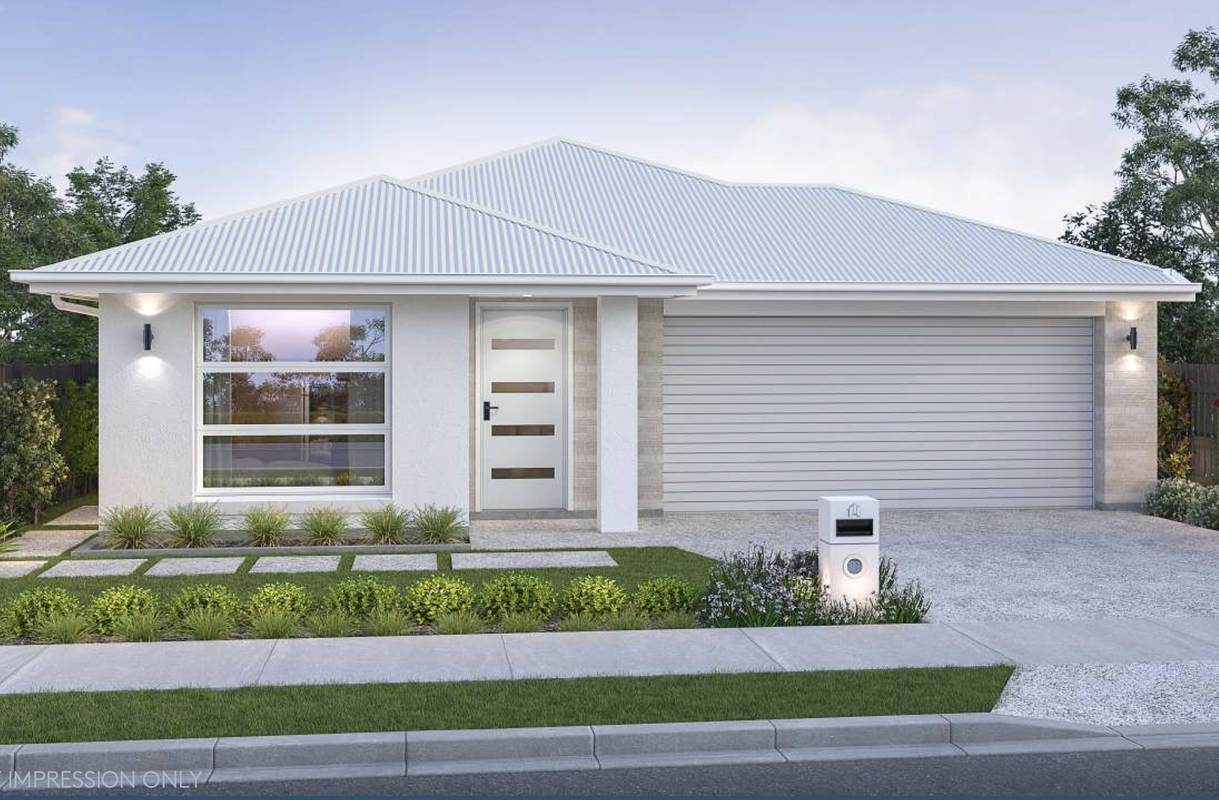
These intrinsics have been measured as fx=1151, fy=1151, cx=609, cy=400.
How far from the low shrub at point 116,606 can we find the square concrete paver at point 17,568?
7.94 feet

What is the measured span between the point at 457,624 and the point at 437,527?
441 centimetres

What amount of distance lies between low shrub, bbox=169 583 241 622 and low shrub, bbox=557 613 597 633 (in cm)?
239

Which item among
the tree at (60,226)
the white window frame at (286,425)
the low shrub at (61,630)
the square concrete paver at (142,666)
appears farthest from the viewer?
the tree at (60,226)

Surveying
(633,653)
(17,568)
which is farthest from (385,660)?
(17,568)

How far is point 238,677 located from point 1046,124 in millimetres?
20611

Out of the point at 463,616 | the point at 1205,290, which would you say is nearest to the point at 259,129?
the point at 463,616

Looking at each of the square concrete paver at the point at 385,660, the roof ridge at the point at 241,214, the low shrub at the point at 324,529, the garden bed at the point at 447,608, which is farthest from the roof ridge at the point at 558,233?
the square concrete paver at the point at 385,660

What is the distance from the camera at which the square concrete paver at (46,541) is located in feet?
40.0

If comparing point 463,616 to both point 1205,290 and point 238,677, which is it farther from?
point 1205,290

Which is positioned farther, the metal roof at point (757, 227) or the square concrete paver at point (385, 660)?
the metal roof at point (757, 227)

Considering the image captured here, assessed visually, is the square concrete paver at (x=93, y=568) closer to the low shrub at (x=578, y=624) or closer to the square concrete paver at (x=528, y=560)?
the square concrete paver at (x=528, y=560)

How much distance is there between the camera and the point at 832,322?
1560cm

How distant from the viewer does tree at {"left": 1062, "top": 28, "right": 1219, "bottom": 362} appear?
23.9 m

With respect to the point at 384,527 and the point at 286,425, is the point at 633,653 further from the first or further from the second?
the point at 286,425
